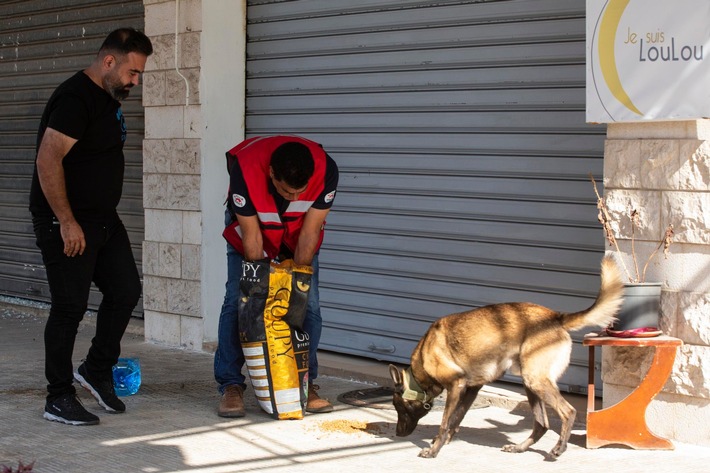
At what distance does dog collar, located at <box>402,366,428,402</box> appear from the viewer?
570cm

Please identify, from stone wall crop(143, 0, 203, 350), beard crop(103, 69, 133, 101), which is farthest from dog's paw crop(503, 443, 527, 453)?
stone wall crop(143, 0, 203, 350)

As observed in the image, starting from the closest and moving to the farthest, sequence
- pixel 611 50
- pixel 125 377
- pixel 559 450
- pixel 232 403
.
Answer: pixel 559 450 → pixel 611 50 → pixel 232 403 → pixel 125 377

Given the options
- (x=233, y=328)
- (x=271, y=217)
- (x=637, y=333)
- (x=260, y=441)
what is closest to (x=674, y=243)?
(x=637, y=333)

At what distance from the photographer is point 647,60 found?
5.64 m

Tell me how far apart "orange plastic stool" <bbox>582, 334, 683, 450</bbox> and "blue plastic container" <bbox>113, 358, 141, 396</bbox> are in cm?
291

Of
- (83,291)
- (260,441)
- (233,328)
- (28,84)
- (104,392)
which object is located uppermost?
(28,84)

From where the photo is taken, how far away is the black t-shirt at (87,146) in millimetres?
5961

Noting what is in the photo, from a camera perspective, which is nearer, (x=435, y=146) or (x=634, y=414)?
(x=634, y=414)

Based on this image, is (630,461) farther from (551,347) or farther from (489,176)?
(489,176)

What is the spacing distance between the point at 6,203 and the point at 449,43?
5954mm

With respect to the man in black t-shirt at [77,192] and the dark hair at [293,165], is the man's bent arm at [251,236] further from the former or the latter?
the man in black t-shirt at [77,192]

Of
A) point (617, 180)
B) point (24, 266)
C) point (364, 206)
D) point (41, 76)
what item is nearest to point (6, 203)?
point (24, 266)

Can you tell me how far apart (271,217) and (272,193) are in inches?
5.4

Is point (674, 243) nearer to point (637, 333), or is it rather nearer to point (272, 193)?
point (637, 333)
